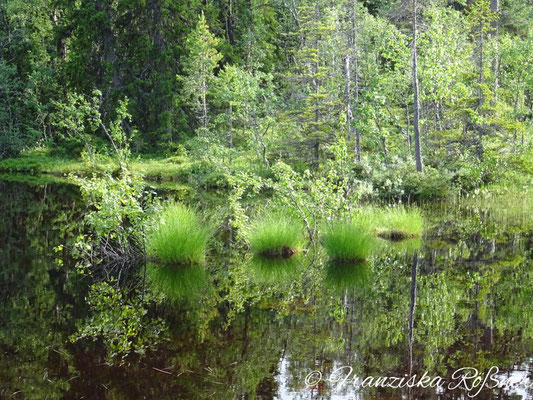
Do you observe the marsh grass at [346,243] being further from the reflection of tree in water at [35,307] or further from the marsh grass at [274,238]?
the reflection of tree in water at [35,307]

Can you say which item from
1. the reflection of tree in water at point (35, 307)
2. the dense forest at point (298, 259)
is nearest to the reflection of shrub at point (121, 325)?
the dense forest at point (298, 259)

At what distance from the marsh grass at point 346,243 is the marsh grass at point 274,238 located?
Result: 78cm

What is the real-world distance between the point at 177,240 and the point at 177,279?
3.53 feet

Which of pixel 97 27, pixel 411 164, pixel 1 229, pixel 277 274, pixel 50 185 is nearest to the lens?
pixel 277 274

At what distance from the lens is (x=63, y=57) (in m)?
36.9

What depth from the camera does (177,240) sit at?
10367mm

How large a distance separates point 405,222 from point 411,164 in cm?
845

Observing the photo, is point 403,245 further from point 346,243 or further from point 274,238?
point 274,238

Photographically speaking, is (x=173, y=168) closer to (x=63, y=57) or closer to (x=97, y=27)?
(x=97, y=27)

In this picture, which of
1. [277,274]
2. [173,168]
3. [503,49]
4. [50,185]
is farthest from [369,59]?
[277,274]

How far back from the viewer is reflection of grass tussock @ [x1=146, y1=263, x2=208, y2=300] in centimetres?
866

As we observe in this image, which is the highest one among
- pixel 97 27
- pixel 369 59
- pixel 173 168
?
pixel 97 27

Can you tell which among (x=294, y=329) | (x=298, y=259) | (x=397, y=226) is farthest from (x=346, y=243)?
(x=294, y=329)

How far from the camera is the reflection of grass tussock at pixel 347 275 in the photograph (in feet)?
29.6
